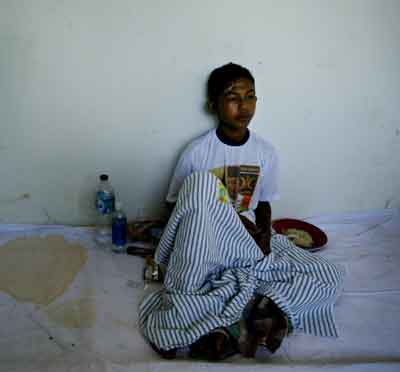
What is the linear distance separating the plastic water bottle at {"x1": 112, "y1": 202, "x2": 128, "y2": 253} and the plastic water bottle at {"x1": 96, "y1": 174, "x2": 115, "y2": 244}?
0.03 metres

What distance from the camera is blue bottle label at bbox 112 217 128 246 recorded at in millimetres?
1437

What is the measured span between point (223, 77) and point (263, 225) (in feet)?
1.82

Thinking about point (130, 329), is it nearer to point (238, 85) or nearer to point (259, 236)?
point (259, 236)

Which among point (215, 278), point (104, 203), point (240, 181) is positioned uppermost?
point (240, 181)

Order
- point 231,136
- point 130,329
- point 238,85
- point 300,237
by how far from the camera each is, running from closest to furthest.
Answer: point 130,329
point 238,85
point 231,136
point 300,237

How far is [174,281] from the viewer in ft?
3.78

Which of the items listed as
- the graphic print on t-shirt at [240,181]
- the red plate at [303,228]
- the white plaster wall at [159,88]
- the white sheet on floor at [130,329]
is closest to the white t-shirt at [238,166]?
the graphic print on t-shirt at [240,181]

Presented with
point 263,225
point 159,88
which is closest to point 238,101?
point 159,88

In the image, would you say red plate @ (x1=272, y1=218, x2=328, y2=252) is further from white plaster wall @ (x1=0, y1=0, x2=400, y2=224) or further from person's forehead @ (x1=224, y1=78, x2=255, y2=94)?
person's forehead @ (x1=224, y1=78, x2=255, y2=94)

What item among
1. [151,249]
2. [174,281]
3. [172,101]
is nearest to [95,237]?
[151,249]

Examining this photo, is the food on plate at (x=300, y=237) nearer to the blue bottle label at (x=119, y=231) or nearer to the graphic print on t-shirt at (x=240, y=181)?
the graphic print on t-shirt at (x=240, y=181)

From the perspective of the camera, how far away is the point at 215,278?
1191mm

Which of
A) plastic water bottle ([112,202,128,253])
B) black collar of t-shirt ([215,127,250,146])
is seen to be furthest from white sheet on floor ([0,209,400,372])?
black collar of t-shirt ([215,127,250,146])

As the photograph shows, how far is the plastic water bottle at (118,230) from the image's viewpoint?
1.44 meters
